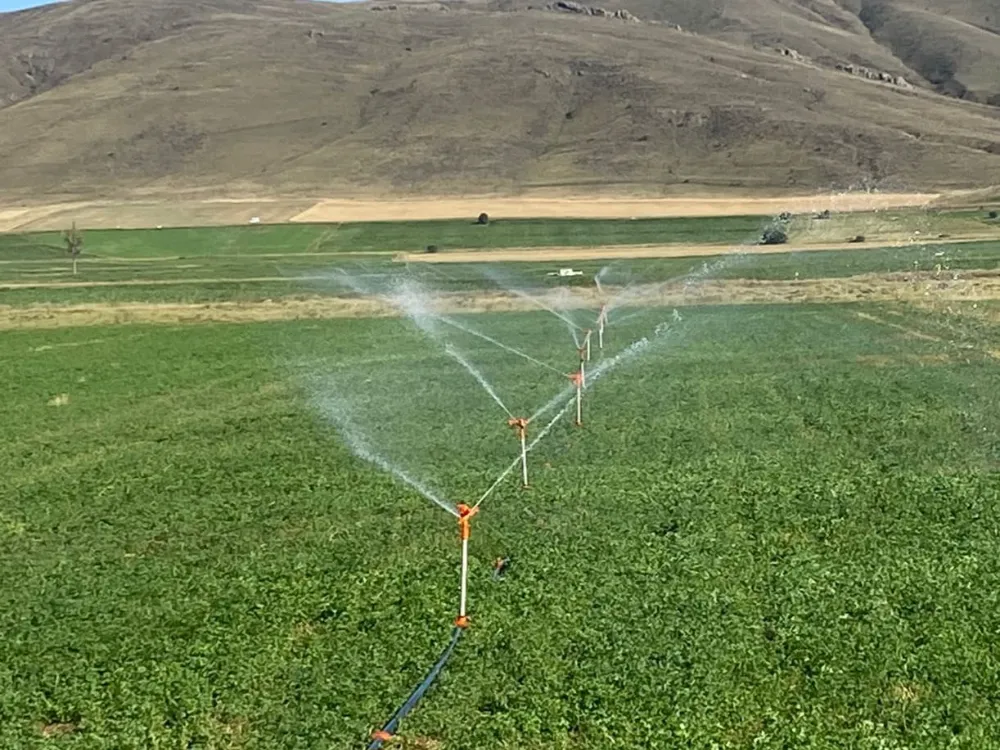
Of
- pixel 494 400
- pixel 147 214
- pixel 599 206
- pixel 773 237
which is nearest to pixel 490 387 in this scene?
pixel 494 400

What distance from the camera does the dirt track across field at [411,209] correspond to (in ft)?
383

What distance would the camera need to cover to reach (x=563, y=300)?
55.3 meters

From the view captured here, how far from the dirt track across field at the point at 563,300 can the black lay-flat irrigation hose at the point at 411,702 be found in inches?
1534

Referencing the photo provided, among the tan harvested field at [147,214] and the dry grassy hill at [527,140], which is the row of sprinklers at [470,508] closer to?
the tan harvested field at [147,214]

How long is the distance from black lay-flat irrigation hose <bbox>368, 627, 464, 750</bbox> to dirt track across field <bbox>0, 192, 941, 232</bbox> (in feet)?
329

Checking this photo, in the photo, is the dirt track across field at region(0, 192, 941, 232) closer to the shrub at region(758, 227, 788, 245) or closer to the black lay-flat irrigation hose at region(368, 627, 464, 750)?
the shrub at region(758, 227, 788, 245)

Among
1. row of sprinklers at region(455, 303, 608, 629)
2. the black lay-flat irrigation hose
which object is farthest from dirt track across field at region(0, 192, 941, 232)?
the black lay-flat irrigation hose

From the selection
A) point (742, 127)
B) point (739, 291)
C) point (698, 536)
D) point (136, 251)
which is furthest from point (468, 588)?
point (742, 127)

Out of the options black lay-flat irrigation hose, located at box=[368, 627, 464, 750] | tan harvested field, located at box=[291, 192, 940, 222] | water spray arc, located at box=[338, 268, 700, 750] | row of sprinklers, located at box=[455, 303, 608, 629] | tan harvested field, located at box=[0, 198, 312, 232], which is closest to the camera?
black lay-flat irrigation hose, located at box=[368, 627, 464, 750]

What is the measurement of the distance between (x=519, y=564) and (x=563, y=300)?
1549 inches

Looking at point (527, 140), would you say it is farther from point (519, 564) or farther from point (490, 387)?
point (519, 564)

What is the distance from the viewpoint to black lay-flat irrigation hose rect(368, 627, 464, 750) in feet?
38.3

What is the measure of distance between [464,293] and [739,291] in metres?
→ 14.6

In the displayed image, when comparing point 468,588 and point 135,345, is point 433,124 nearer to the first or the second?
point 135,345
